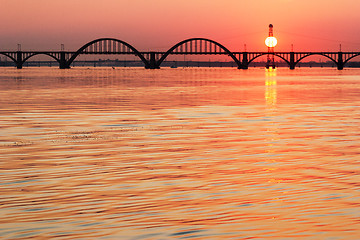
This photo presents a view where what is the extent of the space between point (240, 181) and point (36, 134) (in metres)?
11.4

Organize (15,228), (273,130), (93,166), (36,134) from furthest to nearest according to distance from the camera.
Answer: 1. (273,130)
2. (36,134)
3. (93,166)
4. (15,228)

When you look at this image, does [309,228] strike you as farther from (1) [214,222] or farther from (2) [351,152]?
(2) [351,152]

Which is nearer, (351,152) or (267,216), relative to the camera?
(267,216)

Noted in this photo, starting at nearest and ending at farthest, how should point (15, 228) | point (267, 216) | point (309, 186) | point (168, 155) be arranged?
1. point (15, 228)
2. point (267, 216)
3. point (309, 186)
4. point (168, 155)

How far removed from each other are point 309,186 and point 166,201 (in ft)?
10.2

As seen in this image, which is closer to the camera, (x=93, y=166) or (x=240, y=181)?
(x=240, y=181)

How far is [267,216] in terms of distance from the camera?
11023mm

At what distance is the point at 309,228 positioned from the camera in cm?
1024

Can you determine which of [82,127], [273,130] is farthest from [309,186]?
[82,127]

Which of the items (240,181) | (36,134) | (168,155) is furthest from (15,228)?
(36,134)

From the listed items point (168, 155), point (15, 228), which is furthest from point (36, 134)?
point (15, 228)

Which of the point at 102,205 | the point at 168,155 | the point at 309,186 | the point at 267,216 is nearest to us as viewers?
the point at 267,216

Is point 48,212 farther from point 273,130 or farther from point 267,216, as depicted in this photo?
point 273,130

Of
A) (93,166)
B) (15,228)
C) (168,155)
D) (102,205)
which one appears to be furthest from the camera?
(168,155)
